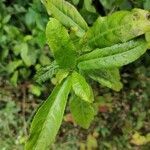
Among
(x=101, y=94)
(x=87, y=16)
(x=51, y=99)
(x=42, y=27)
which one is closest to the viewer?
(x=51, y=99)

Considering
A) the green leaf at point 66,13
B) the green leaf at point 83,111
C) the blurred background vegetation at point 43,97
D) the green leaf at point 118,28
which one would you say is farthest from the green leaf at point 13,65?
the green leaf at point 118,28

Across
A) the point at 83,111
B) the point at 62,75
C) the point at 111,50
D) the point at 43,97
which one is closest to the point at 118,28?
the point at 111,50

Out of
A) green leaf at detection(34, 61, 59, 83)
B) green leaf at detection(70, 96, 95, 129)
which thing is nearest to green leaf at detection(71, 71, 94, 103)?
green leaf at detection(34, 61, 59, 83)

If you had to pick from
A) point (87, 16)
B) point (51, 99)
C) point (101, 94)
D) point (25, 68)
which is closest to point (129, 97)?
point (101, 94)

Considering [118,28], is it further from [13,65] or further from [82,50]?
[13,65]

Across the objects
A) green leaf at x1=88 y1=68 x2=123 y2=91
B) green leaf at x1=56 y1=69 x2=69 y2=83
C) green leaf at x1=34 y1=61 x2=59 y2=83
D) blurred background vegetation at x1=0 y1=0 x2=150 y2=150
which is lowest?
blurred background vegetation at x1=0 y1=0 x2=150 y2=150

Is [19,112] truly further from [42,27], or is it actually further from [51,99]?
[51,99]

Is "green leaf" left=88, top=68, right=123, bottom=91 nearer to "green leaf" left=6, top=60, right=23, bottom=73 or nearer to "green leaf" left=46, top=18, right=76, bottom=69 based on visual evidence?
"green leaf" left=46, top=18, right=76, bottom=69

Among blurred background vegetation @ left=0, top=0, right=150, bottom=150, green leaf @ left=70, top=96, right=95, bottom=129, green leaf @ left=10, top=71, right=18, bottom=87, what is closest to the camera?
green leaf @ left=70, top=96, right=95, bottom=129
